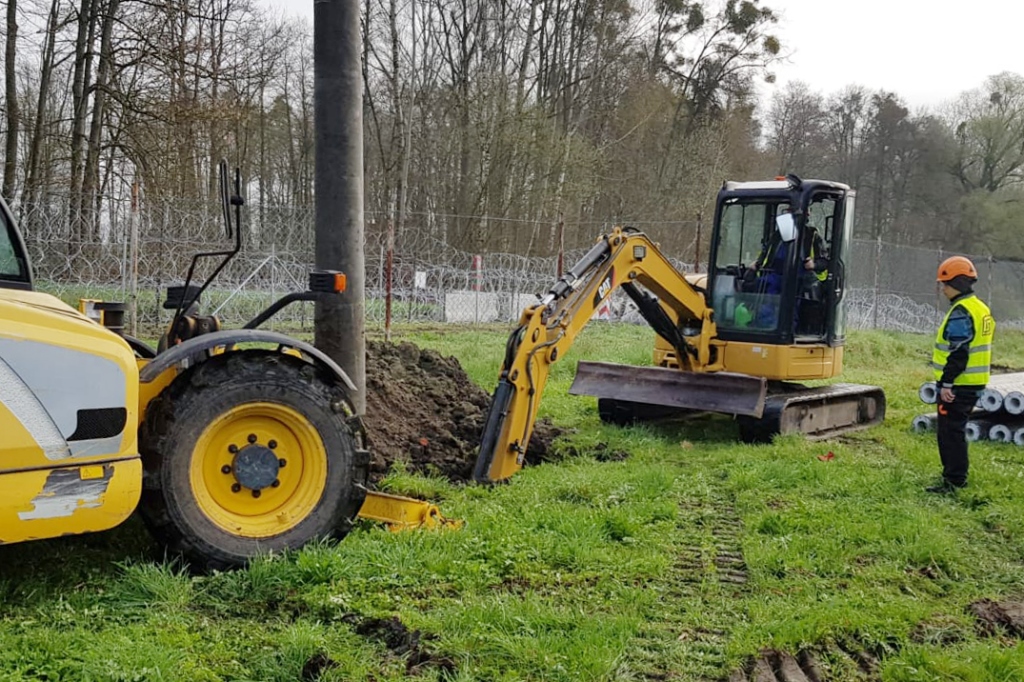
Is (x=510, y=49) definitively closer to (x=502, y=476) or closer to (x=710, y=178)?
(x=710, y=178)

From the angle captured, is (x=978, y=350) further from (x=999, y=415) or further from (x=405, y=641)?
(x=405, y=641)

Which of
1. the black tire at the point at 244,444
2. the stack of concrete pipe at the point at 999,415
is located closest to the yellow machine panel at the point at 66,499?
the black tire at the point at 244,444

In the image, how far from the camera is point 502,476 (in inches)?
265

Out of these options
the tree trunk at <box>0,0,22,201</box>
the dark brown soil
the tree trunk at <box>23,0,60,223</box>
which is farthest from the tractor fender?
the tree trunk at <box>0,0,22,201</box>

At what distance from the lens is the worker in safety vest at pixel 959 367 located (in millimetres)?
6859

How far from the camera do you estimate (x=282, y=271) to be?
15.6m

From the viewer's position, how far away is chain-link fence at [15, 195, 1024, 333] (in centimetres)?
1244

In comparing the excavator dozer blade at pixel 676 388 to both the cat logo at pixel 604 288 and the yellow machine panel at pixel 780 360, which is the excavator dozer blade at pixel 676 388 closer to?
the yellow machine panel at pixel 780 360

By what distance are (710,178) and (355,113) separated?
31456mm

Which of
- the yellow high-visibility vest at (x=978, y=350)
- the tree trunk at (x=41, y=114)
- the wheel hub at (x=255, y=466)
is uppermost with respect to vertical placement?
the tree trunk at (x=41, y=114)

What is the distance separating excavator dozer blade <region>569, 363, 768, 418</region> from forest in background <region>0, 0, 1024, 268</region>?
19.7 ft

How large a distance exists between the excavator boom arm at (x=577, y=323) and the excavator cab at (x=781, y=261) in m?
0.40

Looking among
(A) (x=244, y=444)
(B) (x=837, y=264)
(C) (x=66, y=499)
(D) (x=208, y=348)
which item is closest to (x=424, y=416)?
(A) (x=244, y=444)

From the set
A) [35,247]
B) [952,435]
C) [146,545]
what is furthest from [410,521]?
[35,247]
